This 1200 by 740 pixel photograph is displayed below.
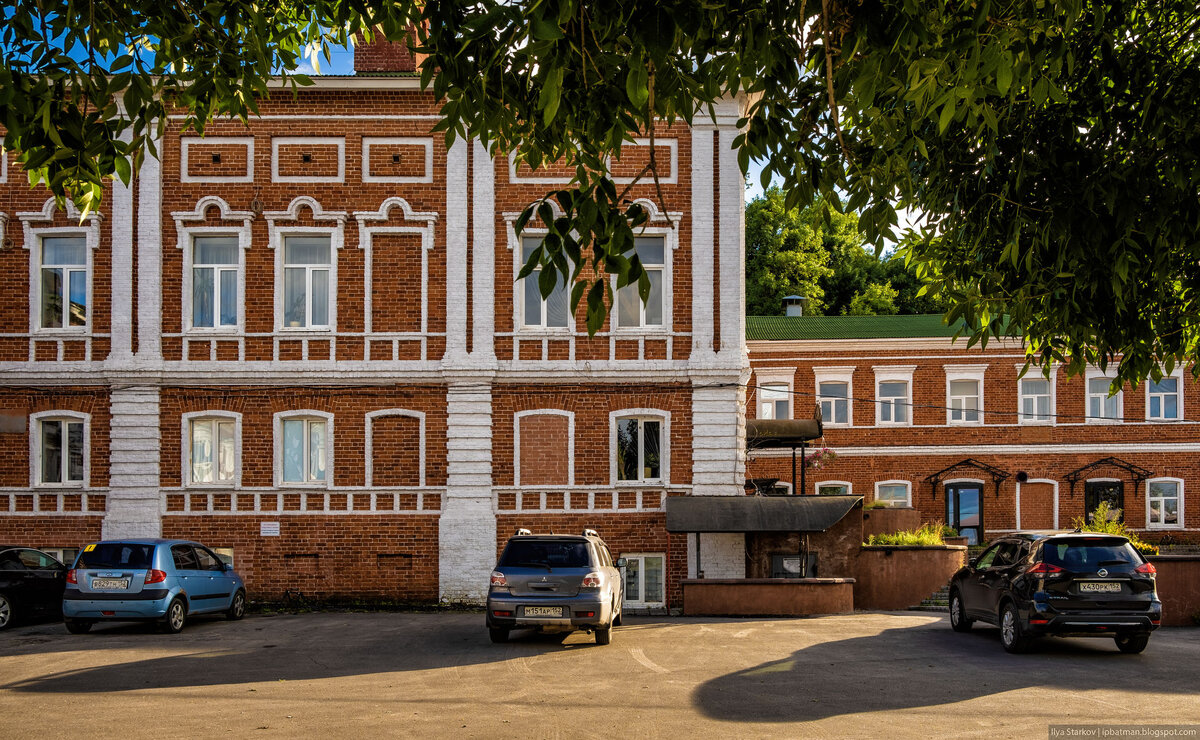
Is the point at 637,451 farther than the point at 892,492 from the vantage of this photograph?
No

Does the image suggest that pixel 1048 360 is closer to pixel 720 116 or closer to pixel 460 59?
pixel 460 59

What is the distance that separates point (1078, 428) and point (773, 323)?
1188 centimetres

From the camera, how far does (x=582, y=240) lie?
5.38 meters

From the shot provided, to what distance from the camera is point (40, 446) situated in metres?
22.0

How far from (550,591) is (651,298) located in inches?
350

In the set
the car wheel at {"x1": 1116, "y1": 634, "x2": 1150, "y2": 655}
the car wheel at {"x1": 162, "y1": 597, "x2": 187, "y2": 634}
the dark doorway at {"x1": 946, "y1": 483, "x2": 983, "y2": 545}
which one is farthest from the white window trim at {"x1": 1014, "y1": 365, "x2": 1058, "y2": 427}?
the car wheel at {"x1": 162, "y1": 597, "x2": 187, "y2": 634}

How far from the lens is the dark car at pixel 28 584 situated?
57.5 feet

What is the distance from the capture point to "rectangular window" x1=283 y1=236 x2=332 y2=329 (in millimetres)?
22375

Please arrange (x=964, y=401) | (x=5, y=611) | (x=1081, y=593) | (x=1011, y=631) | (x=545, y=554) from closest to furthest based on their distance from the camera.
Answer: (x=1081, y=593), (x=1011, y=631), (x=545, y=554), (x=5, y=611), (x=964, y=401)

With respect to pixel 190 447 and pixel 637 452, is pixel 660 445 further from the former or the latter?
pixel 190 447

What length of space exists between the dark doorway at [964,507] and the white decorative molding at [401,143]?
2482 cm

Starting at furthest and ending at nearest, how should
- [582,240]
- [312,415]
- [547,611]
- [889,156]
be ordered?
[312,415]
[547,611]
[889,156]
[582,240]

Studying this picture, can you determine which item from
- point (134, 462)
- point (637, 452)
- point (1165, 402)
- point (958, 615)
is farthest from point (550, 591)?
point (1165, 402)

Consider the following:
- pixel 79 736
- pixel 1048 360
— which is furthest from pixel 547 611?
pixel 1048 360
